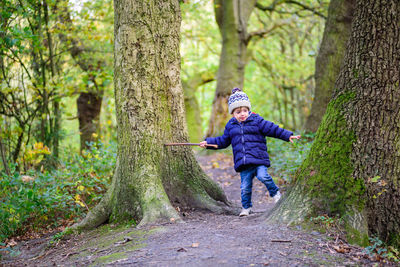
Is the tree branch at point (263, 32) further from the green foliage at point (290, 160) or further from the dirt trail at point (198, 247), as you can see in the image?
the dirt trail at point (198, 247)

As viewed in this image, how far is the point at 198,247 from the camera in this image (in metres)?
3.29

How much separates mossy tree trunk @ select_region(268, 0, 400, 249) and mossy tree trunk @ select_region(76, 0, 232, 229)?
1494 mm

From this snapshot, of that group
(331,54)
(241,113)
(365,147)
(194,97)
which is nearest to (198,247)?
(365,147)

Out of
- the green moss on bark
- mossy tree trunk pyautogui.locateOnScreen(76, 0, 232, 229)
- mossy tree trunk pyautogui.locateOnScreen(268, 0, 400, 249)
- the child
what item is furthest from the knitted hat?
mossy tree trunk pyautogui.locateOnScreen(268, 0, 400, 249)

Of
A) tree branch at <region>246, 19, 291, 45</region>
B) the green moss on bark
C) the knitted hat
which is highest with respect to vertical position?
tree branch at <region>246, 19, 291, 45</region>

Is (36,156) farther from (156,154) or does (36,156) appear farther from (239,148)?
(239,148)

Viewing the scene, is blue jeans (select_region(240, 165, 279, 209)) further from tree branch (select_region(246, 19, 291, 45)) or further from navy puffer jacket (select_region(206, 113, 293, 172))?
tree branch (select_region(246, 19, 291, 45))

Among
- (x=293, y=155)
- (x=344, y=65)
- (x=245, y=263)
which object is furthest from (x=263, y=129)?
(x=293, y=155)

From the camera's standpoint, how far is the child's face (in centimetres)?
508

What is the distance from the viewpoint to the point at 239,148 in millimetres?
5039

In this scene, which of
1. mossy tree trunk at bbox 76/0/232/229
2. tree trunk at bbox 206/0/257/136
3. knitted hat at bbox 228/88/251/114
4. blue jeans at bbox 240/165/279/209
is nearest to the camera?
mossy tree trunk at bbox 76/0/232/229

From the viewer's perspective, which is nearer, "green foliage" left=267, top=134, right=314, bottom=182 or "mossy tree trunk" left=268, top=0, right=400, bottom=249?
"mossy tree trunk" left=268, top=0, right=400, bottom=249

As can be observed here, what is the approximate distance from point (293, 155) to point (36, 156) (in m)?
6.03

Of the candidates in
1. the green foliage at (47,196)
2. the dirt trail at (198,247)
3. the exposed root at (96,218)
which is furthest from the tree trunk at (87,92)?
the dirt trail at (198,247)
